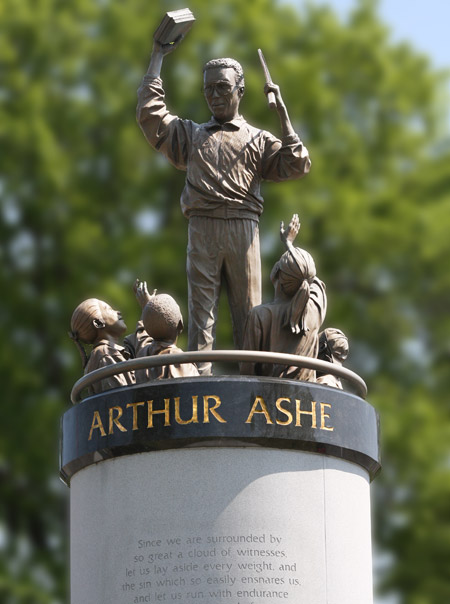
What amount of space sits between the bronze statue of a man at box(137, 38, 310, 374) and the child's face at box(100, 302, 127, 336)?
2.23 feet

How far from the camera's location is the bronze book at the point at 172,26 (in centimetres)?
1436

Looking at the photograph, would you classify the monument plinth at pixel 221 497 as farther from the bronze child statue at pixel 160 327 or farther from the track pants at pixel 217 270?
the track pants at pixel 217 270

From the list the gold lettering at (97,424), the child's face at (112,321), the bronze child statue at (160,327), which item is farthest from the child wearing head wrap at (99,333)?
the gold lettering at (97,424)

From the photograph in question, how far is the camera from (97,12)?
23.6 metres

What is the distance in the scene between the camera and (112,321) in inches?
567

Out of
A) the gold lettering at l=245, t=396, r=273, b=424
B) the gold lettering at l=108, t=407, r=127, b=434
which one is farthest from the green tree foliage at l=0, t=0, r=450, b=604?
the gold lettering at l=245, t=396, r=273, b=424

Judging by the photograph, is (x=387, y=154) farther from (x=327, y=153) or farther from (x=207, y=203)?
(x=207, y=203)

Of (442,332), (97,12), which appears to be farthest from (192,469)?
(97,12)

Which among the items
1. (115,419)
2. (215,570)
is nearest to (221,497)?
(215,570)

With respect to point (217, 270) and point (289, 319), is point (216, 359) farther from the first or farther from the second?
point (217, 270)

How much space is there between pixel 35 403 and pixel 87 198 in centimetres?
326

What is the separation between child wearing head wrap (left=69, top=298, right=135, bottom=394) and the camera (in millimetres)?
14047

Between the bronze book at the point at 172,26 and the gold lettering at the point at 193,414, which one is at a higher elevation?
the bronze book at the point at 172,26

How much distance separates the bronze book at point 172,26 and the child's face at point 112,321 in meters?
2.55
